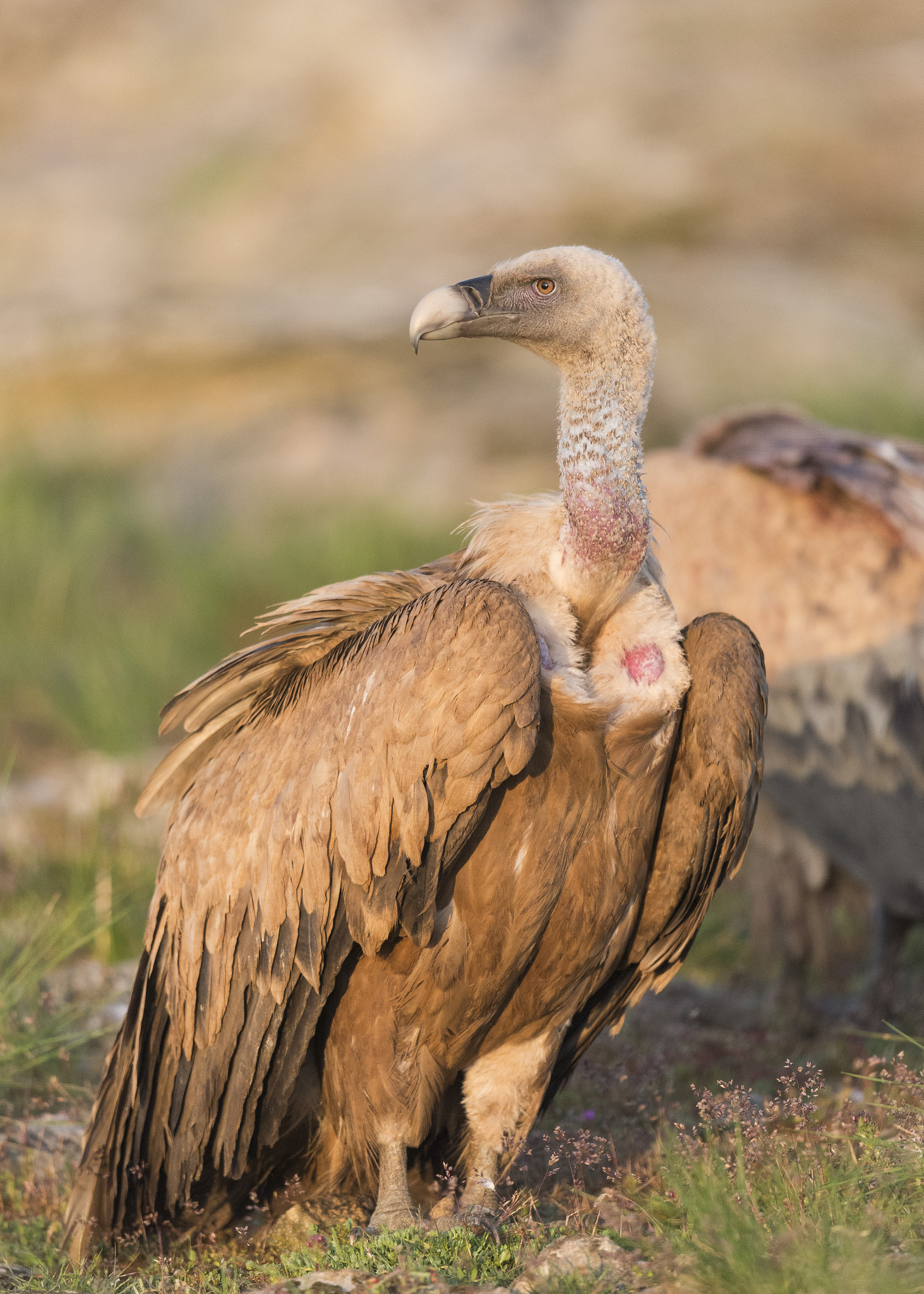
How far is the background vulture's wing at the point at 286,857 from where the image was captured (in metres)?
3.06

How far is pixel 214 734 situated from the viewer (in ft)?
12.2

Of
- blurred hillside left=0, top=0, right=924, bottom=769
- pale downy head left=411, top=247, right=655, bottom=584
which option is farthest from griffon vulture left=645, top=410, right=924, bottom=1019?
blurred hillside left=0, top=0, right=924, bottom=769

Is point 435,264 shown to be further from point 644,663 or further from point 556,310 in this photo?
point 644,663

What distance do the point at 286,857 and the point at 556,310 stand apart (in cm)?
143

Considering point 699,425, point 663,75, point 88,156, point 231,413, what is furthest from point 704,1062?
point 88,156

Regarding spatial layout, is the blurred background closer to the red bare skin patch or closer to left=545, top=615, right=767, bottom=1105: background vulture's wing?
left=545, top=615, right=767, bottom=1105: background vulture's wing

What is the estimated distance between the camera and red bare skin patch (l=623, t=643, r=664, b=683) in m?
3.28

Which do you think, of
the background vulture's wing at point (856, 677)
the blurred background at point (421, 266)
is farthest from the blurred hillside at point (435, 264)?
the background vulture's wing at point (856, 677)

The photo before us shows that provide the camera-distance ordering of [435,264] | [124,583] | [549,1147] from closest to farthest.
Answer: [549,1147] → [124,583] → [435,264]

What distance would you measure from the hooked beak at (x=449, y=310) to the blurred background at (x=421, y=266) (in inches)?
279

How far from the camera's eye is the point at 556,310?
3.31 m

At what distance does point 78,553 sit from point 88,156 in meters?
5.87

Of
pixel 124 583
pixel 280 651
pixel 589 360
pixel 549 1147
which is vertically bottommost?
pixel 549 1147

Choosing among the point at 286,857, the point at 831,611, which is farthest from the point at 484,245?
the point at 286,857
